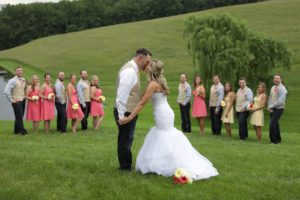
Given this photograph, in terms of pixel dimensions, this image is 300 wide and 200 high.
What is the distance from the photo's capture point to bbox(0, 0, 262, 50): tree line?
117m

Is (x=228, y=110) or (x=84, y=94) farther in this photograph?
(x=84, y=94)

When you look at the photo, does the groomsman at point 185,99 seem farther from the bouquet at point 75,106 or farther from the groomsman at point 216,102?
the bouquet at point 75,106

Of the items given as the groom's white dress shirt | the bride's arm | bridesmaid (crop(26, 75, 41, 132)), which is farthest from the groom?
bridesmaid (crop(26, 75, 41, 132))

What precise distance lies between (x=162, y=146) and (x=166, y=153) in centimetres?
16

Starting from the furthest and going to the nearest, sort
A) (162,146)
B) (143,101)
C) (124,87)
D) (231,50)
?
(231,50), (162,146), (143,101), (124,87)

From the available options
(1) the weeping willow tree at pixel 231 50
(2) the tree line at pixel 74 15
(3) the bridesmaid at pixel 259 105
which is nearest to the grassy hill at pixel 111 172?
(3) the bridesmaid at pixel 259 105

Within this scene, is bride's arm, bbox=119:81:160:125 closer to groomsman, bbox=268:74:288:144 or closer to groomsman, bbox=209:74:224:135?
groomsman, bbox=268:74:288:144

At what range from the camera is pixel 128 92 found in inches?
332

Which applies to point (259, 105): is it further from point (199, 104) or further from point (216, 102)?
point (199, 104)

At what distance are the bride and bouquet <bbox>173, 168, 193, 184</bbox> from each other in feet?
0.81

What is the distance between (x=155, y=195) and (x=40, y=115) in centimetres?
1094

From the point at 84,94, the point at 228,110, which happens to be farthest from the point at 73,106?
the point at 228,110

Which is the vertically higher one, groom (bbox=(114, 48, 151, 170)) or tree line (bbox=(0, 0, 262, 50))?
tree line (bbox=(0, 0, 262, 50))

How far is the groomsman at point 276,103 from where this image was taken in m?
15.8
